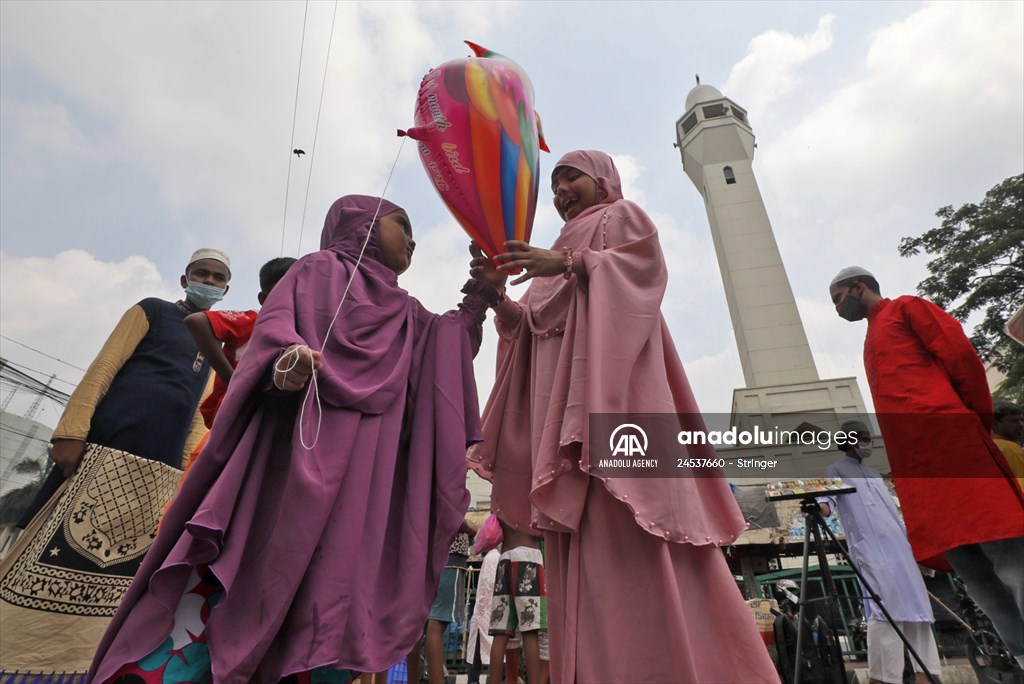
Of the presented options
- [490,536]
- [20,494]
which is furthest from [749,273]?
[20,494]

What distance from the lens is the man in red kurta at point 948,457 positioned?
209 centimetres

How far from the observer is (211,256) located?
294 cm

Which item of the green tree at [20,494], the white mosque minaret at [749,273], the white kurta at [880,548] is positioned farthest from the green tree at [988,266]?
the green tree at [20,494]

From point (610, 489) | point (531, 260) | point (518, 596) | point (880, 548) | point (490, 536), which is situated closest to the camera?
point (610, 489)

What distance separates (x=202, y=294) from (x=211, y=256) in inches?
8.7

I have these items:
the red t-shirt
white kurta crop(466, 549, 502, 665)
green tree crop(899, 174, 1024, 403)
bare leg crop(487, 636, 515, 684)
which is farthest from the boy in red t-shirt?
green tree crop(899, 174, 1024, 403)

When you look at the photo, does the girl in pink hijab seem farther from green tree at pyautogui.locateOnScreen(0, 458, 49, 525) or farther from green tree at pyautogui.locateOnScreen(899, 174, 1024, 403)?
green tree at pyautogui.locateOnScreen(0, 458, 49, 525)

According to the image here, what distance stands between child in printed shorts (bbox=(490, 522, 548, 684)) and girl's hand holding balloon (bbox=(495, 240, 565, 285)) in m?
2.38

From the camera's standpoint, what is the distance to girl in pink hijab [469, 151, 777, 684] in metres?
1.39

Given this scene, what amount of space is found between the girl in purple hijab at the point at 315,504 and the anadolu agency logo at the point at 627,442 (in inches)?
18.4

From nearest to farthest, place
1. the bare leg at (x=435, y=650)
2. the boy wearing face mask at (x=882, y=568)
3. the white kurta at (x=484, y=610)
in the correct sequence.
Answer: the bare leg at (x=435, y=650) < the boy wearing face mask at (x=882, y=568) < the white kurta at (x=484, y=610)

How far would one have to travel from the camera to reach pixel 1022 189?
12.5 meters

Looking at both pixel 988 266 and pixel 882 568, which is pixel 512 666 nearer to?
pixel 882 568

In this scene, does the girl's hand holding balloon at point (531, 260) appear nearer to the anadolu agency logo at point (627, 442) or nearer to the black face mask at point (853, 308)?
the anadolu agency logo at point (627, 442)
